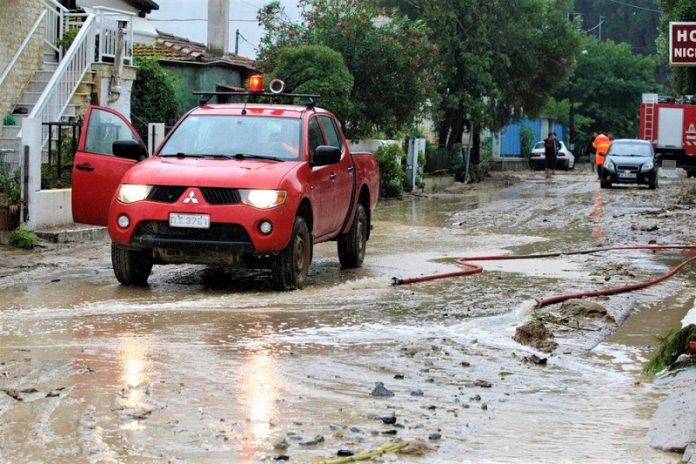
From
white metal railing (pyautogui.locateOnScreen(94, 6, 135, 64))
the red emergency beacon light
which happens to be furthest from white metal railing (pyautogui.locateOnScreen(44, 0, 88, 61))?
the red emergency beacon light

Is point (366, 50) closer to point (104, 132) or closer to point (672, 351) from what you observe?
point (104, 132)

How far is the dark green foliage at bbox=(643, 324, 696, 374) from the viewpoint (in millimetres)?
7656

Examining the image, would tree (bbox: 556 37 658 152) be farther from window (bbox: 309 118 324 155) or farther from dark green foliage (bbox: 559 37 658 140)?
window (bbox: 309 118 324 155)

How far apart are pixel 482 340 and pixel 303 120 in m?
4.14

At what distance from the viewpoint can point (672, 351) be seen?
25.3 ft

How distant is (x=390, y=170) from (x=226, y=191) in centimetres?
1703

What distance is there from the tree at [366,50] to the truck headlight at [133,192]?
52.2 ft

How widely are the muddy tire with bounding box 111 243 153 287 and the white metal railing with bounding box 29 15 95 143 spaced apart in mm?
7708

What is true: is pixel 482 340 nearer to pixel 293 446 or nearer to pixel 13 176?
pixel 293 446

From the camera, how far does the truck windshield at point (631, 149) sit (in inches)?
1323

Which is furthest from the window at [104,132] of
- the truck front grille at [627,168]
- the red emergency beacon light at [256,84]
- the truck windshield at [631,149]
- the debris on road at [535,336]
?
the truck windshield at [631,149]

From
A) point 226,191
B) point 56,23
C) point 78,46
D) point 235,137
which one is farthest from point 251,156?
point 56,23

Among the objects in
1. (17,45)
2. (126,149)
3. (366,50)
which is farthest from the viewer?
(366,50)

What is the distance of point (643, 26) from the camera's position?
85.2m
